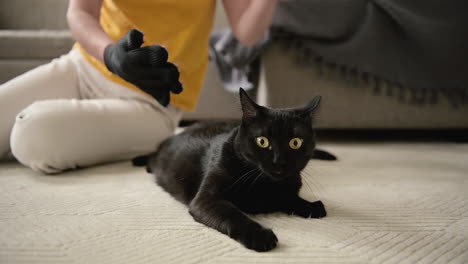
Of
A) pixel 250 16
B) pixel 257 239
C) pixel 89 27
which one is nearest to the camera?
pixel 257 239

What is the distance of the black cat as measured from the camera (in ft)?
2.11

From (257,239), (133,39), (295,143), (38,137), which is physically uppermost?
(133,39)

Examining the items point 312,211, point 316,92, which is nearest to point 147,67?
point 312,211

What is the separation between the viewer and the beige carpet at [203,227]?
1.83 feet

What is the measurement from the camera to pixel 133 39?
726mm

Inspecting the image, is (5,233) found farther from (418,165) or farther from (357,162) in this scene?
(418,165)

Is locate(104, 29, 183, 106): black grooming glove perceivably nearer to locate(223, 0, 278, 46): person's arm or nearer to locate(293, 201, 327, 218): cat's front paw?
locate(293, 201, 327, 218): cat's front paw

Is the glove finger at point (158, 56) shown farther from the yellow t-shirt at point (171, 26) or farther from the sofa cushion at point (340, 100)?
the sofa cushion at point (340, 100)

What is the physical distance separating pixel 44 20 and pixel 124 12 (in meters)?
1.52

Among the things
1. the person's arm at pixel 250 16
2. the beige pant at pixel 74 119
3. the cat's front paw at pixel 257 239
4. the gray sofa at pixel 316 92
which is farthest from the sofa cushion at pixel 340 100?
the cat's front paw at pixel 257 239

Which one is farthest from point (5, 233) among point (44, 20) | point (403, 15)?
point (44, 20)

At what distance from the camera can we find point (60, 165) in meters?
1.02

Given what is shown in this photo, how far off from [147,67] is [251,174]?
A: 29cm

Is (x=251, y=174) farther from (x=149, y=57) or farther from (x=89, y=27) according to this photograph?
(x=89, y=27)
